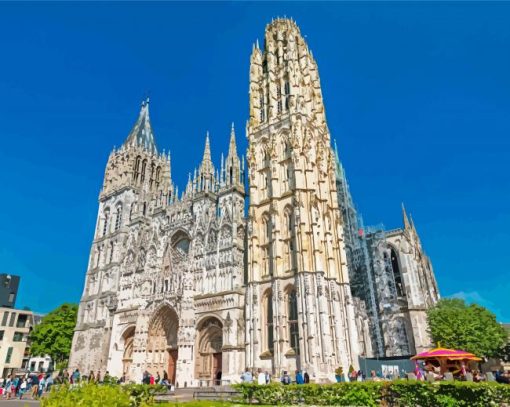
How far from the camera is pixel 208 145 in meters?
42.4

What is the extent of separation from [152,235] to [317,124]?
21782mm

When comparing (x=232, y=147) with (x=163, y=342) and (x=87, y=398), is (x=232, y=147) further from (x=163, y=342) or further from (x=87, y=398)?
(x=87, y=398)

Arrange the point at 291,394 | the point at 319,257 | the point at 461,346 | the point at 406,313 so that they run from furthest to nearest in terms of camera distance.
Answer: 1. the point at 406,313
2. the point at 461,346
3. the point at 319,257
4. the point at 291,394

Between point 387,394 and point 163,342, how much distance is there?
2725cm

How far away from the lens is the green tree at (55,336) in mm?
47406

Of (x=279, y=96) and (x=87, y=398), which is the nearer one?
(x=87, y=398)

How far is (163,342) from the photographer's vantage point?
35375 millimetres

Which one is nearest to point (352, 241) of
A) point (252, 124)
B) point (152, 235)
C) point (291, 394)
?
Answer: point (252, 124)

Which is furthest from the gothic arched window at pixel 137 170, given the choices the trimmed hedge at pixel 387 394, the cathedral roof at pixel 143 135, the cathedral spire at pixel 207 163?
the trimmed hedge at pixel 387 394

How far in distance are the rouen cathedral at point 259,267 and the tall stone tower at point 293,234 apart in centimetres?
12

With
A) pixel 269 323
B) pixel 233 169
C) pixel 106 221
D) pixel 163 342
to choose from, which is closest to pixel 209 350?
pixel 163 342

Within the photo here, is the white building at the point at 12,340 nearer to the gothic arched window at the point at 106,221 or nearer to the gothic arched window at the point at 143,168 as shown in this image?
the gothic arched window at the point at 106,221

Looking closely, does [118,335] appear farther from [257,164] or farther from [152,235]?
[257,164]

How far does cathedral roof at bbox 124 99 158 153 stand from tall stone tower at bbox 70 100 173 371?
17 centimetres
